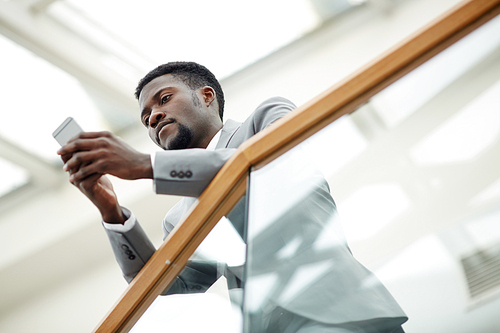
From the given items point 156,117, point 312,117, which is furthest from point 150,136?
point 312,117

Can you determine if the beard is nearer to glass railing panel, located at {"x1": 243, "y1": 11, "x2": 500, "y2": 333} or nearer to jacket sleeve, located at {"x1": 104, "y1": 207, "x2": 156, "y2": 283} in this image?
jacket sleeve, located at {"x1": 104, "y1": 207, "x2": 156, "y2": 283}

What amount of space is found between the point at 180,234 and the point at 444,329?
75cm

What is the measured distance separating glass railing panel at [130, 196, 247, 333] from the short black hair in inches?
43.2

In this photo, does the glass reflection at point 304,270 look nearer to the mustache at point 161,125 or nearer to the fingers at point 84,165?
the fingers at point 84,165

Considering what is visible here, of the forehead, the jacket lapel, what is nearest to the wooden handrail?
the jacket lapel

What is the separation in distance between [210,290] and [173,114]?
3.10ft

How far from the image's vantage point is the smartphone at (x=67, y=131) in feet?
5.23

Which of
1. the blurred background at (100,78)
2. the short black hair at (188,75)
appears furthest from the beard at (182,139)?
the blurred background at (100,78)

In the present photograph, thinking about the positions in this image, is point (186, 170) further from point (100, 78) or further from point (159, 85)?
point (100, 78)

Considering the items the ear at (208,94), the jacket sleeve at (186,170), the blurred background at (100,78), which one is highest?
the blurred background at (100,78)

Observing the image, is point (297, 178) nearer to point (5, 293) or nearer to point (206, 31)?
point (206, 31)

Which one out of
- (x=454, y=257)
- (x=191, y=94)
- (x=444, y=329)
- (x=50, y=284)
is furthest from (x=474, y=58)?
(x=50, y=284)

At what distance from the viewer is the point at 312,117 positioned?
1.35 metres

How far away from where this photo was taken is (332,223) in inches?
49.6
